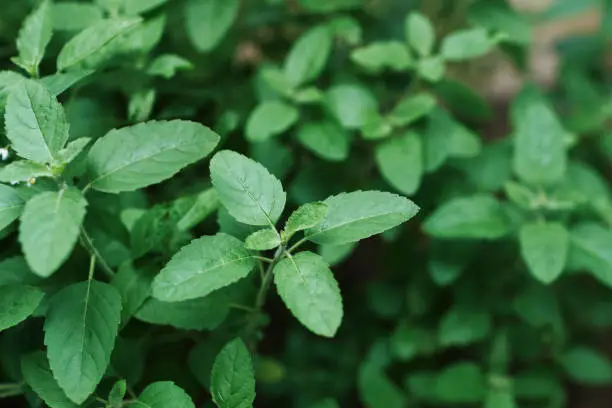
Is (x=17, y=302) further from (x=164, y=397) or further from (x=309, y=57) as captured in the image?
(x=309, y=57)

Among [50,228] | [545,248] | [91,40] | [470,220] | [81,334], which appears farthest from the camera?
[470,220]

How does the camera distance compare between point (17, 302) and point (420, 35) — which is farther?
point (420, 35)

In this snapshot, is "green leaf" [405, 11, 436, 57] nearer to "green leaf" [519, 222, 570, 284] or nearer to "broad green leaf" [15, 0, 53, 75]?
"green leaf" [519, 222, 570, 284]

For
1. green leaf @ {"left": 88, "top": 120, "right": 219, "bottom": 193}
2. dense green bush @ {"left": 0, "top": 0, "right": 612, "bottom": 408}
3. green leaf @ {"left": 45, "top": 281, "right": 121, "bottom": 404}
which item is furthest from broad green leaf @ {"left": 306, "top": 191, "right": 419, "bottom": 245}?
green leaf @ {"left": 45, "top": 281, "right": 121, "bottom": 404}

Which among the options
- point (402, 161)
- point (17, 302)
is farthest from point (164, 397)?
point (402, 161)

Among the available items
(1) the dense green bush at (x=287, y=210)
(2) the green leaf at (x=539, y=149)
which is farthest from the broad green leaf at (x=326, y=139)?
(2) the green leaf at (x=539, y=149)

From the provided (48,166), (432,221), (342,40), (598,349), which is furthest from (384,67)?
(598,349)
